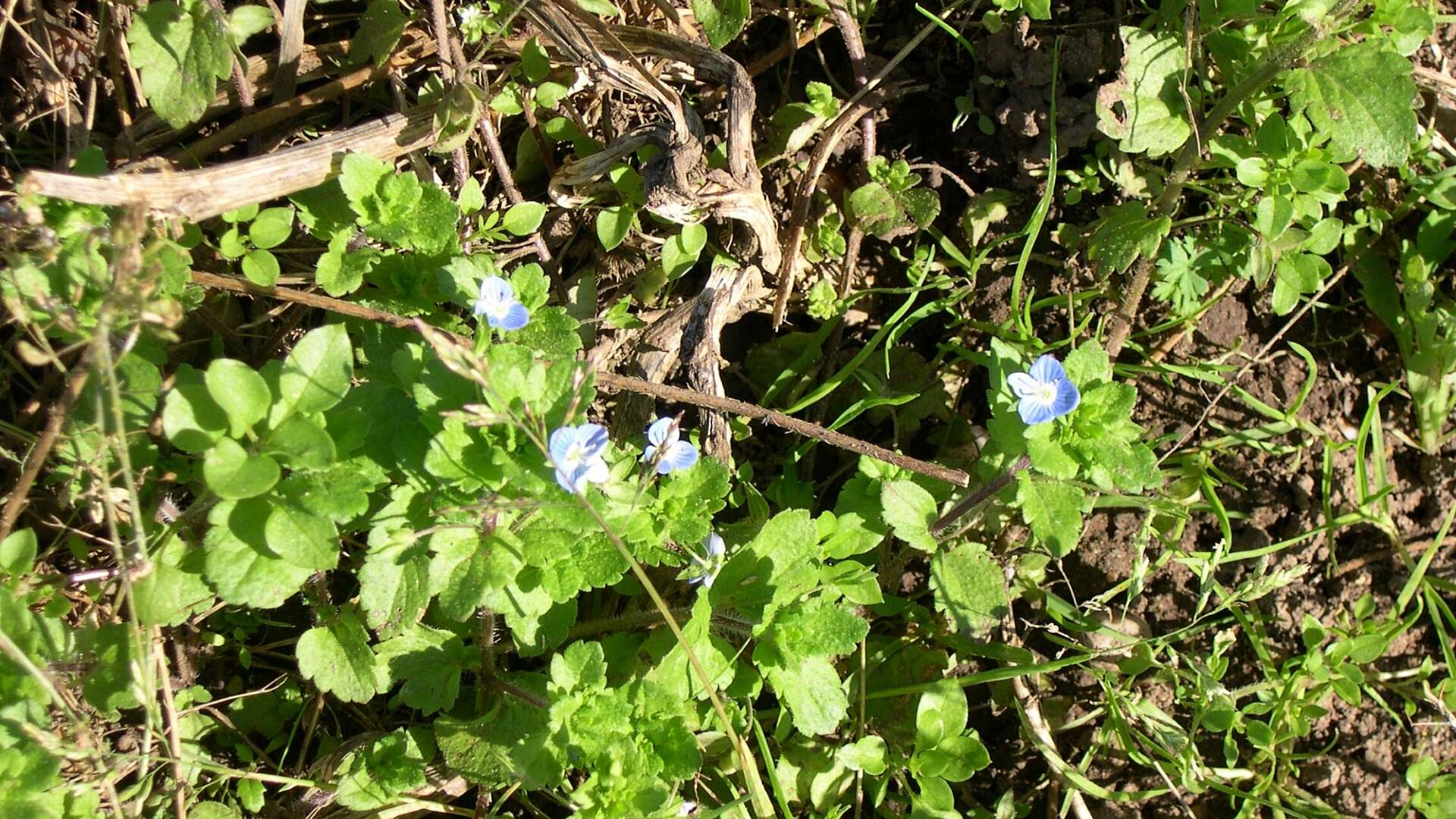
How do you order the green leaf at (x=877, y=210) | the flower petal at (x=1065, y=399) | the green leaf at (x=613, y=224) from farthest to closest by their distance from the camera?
the green leaf at (x=877, y=210)
the green leaf at (x=613, y=224)
the flower petal at (x=1065, y=399)

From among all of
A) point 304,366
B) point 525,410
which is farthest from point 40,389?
point 525,410

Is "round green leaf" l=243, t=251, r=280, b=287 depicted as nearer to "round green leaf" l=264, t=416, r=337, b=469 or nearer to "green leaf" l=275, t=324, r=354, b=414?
"green leaf" l=275, t=324, r=354, b=414

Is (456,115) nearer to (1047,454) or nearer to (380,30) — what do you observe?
(380,30)

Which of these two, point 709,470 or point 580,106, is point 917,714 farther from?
point 580,106

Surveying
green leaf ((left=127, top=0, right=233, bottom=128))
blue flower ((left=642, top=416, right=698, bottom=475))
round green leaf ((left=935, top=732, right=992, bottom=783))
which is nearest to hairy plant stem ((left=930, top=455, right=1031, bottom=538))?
round green leaf ((left=935, top=732, right=992, bottom=783))

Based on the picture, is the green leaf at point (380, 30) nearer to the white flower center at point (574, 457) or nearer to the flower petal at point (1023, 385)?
the white flower center at point (574, 457)

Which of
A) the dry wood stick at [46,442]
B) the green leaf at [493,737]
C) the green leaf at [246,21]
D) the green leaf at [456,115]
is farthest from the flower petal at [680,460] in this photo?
the green leaf at [246,21]
